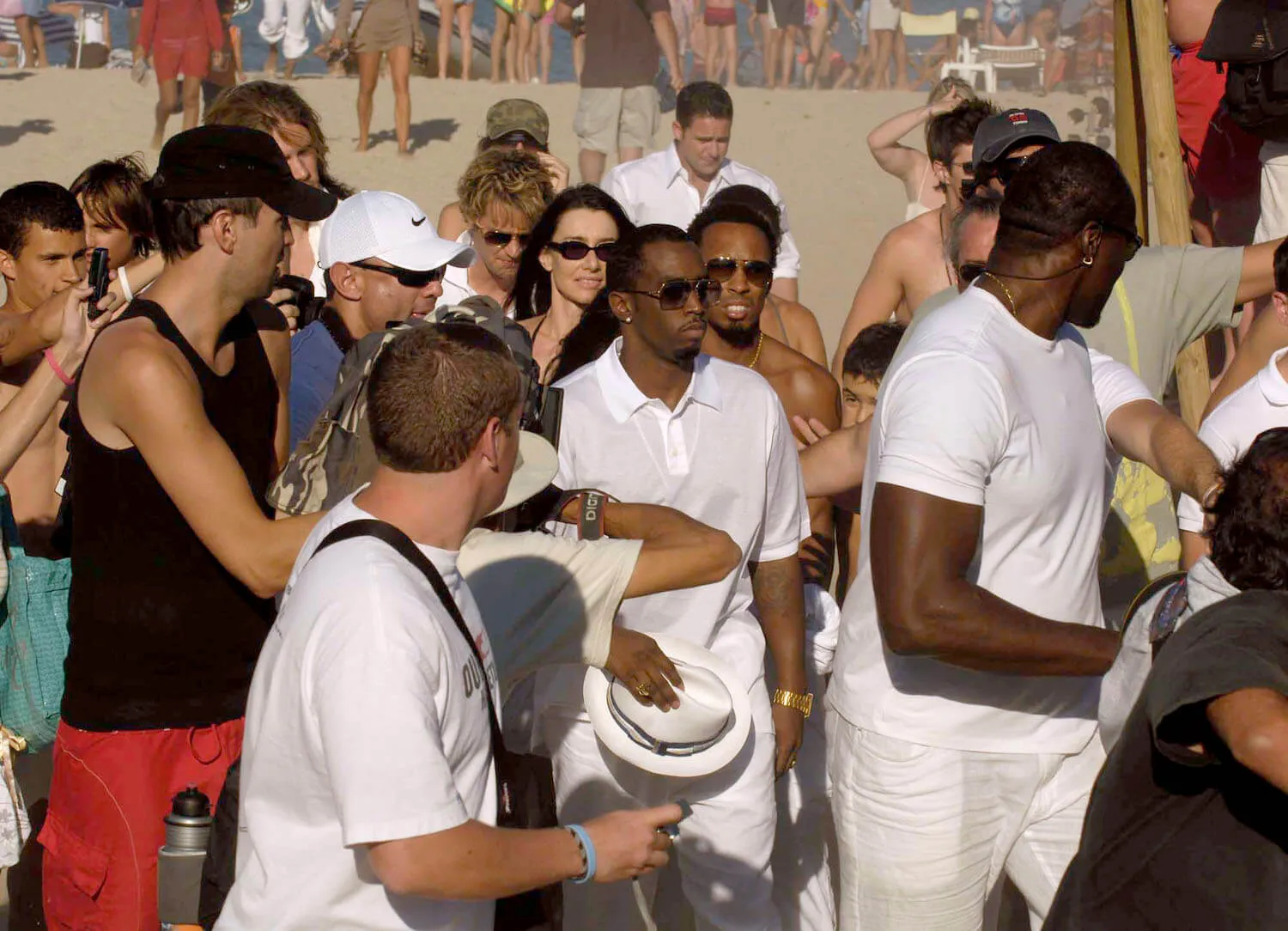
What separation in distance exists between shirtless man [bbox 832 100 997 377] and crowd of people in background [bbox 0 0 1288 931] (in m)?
0.73

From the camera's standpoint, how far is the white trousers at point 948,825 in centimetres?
323

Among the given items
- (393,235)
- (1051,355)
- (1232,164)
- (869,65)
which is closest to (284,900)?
(1051,355)

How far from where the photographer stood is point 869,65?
75.5 feet

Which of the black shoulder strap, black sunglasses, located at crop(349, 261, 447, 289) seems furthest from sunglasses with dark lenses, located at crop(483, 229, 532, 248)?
Result: the black shoulder strap

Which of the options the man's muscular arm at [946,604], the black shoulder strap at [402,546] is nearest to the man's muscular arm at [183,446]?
the black shoulder strap at [402,546]

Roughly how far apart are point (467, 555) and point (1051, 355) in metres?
1.27

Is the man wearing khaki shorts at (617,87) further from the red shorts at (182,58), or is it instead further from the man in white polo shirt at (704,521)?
the man in white polo shirt at (704,521)

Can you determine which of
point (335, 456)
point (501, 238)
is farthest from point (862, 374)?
point (335, 456)

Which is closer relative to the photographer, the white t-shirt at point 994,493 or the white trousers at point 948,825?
the white t-shirt at point 994,493

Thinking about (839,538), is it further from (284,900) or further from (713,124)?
(284,900)

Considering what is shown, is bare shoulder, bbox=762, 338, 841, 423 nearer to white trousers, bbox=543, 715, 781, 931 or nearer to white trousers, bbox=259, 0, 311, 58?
white trousers, bbox=543, 715, 781, 931

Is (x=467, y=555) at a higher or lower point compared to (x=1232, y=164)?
lower

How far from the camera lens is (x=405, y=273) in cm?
418

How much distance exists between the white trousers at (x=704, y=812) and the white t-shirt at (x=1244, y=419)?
120 centimetres
